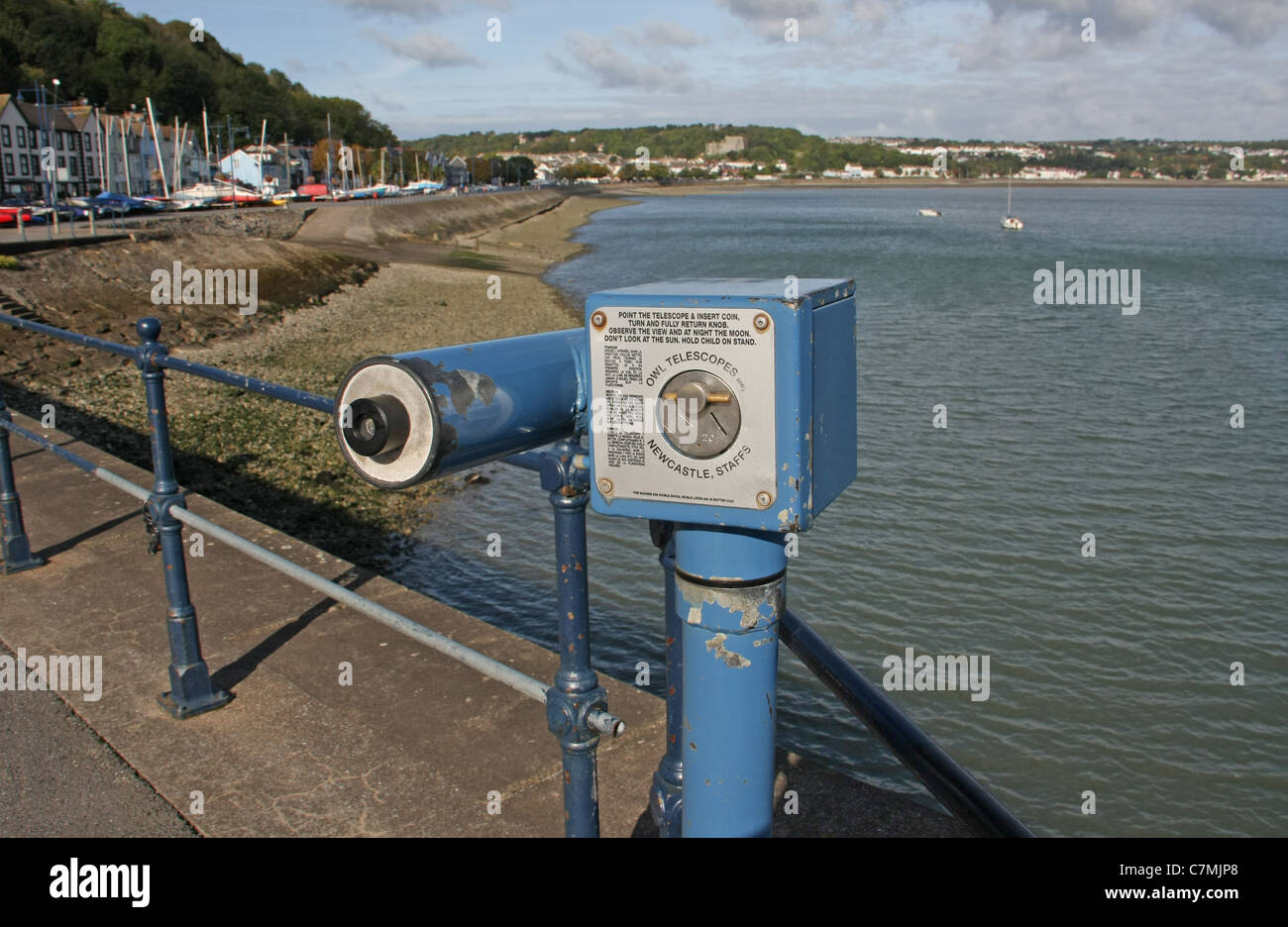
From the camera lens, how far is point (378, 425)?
5.72 ft

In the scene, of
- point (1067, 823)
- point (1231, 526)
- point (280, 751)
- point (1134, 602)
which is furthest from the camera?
point (1231, 526)

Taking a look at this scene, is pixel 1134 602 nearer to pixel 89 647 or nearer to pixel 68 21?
pixel 89 647

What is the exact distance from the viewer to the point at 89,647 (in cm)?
481

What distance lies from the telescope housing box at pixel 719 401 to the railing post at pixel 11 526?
16.0 feet

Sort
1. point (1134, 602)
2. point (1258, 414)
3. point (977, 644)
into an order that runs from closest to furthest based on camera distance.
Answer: point (977, 644), point (1134, 602), point (1258, 414)

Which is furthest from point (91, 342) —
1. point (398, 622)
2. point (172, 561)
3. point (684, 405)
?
point (684, 405)

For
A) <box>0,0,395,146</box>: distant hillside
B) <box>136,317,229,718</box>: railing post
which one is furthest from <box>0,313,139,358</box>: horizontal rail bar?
<box>0,0,395,146</box>: distant hillside

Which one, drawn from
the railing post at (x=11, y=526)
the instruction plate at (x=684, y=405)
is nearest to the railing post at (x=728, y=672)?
the instruction plate at (x=684, y=405)

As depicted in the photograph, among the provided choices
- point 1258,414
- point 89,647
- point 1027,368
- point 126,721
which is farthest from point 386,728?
point 1027,368

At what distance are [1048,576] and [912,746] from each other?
35.1 ft

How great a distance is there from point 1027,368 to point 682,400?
77.7ft

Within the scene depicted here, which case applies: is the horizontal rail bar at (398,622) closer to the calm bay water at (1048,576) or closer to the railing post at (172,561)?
the railing post at (172,561)

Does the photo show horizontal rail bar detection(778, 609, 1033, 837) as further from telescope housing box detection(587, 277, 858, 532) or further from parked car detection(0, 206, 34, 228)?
parked car detection(0, 206, 34, 228)
